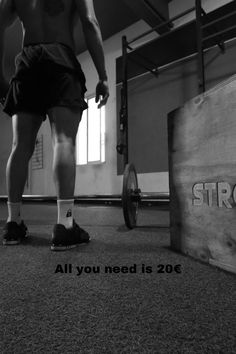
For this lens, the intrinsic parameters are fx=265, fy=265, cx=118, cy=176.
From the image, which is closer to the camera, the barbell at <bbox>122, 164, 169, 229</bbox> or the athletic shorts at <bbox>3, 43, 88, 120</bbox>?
the athletic shorts at <bbox>3, 43, 88, 120</bbox>

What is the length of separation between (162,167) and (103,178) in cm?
94

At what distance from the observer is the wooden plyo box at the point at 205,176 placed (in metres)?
0.62

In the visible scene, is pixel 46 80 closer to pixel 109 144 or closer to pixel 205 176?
pixel 205 176

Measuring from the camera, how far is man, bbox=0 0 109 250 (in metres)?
0.90

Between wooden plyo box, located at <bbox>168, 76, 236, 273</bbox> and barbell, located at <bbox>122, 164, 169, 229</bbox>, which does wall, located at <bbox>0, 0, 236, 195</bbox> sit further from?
wooden plyo box, located at <bbox>168, 76, 236, 273</bbox>

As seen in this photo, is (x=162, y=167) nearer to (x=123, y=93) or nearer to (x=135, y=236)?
(x=123, y=93)

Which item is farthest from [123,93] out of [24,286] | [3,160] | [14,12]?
[3,160]

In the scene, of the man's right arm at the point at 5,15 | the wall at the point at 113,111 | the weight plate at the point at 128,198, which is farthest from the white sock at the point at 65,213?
the wall at the point at 113,111

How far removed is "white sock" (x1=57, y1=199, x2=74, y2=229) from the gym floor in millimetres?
113

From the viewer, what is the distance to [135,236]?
3.63ft

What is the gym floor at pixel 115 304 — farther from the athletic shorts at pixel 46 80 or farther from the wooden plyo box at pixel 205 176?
the athletic shorts at pixel 46 80

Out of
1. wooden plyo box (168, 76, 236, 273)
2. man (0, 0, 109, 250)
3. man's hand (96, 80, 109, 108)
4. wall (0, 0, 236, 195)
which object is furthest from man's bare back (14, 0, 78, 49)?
wall (0, 0, 236, 195)

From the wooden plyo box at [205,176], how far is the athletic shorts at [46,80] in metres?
0.36

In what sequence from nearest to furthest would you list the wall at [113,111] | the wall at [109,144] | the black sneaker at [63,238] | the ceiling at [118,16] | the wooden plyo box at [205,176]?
the wooden plyo box at [205,176]
the black sneaker at [63,238]
the wall at [113,111]
the ceiling at [118,16]
the wall at [109,144]
